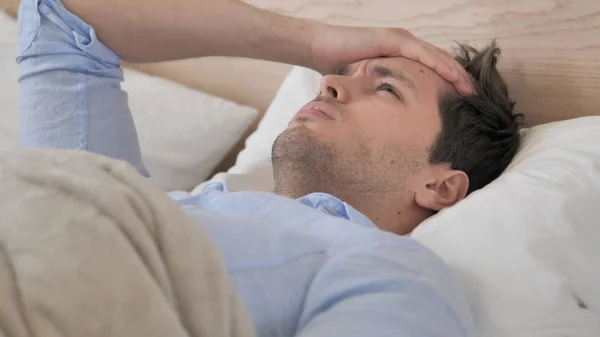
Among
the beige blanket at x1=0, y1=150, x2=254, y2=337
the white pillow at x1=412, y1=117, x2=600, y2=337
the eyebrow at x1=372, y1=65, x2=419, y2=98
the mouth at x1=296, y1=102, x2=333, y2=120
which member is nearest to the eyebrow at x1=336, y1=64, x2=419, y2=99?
the eyebrow at x1=372, y1=65, x2=419, y2=98

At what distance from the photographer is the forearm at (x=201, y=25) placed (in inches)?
43.4

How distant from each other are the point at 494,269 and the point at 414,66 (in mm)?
418

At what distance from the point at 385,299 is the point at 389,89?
521 mm

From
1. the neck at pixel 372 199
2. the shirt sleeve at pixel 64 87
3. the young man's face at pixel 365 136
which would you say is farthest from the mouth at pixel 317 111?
the shirt sleeve at pixel 64 87

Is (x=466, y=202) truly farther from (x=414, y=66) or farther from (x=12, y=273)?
(x=12, y=273)

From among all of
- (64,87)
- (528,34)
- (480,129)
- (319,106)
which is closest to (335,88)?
(319,106)

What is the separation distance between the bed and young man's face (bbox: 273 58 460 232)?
15 centimetres

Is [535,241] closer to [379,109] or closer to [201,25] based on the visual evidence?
[379,109]

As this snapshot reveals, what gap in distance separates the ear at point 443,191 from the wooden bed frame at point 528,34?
225 millimetres

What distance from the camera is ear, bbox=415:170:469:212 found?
988 millimetres

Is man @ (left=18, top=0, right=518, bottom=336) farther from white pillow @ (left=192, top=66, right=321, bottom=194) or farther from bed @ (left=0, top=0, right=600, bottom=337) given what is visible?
white pillow @ (left=192, top=66, right=321, bottom=194)

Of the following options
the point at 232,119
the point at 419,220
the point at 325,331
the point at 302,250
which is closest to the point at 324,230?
the point at 302,250

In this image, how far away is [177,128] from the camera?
151 cm

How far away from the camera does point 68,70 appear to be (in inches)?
42.9
